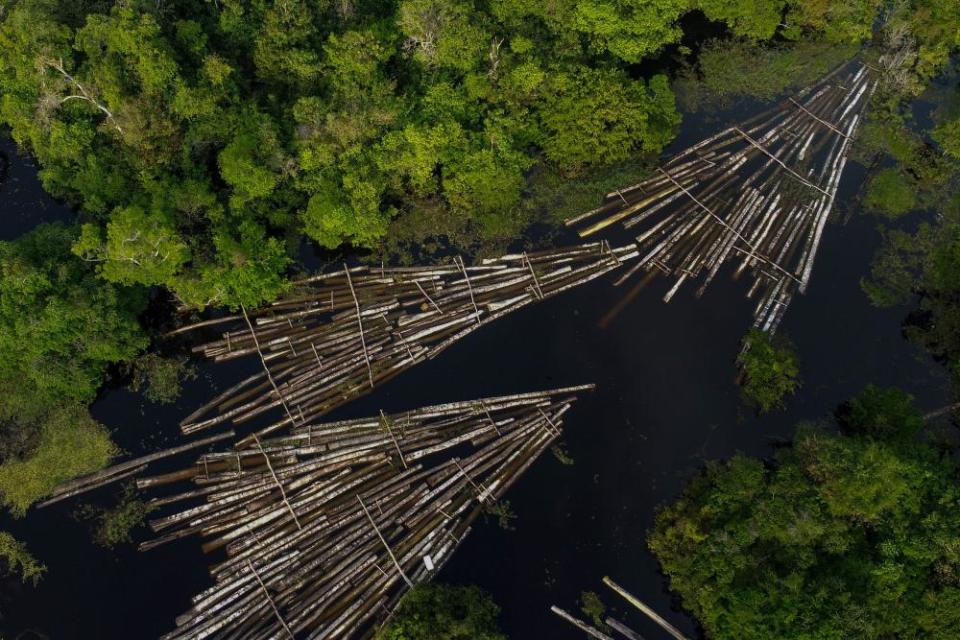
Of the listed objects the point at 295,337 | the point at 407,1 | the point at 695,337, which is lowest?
the point at 695,337

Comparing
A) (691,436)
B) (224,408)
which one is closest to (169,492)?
(224,408)

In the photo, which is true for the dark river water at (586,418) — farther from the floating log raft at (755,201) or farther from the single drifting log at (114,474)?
the floating log raft at (755,201)

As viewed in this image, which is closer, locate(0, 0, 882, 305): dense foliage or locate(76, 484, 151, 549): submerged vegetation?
locate(76, 484, 151, 549): submerged vegetation

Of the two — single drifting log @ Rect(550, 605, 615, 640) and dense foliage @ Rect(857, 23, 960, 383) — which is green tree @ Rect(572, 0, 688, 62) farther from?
single drifting log @ Rect(550, 605, 615, 640)

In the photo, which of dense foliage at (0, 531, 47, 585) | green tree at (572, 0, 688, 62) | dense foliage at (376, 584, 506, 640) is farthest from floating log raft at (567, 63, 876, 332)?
dense foliage at (0, 531, 47, 585)

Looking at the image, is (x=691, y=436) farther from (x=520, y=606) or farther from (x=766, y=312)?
(x=520, y=606)

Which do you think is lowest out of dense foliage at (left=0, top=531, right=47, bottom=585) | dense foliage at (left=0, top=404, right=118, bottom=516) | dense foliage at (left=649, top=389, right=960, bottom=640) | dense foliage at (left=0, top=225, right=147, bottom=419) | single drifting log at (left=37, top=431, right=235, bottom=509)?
dense foliage at (left=649, top=389, right=960, bottom=640)

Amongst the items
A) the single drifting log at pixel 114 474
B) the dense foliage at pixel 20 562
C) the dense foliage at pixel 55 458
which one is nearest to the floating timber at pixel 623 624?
the single drifting log at pixel 114 474
